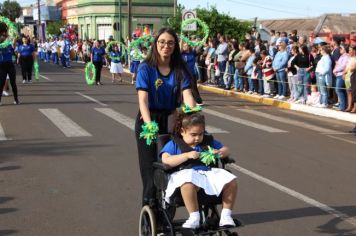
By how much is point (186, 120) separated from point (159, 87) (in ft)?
2.04

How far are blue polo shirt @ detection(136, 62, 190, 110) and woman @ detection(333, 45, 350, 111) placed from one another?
11.2 m

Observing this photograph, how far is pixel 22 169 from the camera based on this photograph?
8258 mm

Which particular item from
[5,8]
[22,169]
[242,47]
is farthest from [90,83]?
[5,8]

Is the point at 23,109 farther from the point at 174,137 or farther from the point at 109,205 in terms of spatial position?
the point at 174,137

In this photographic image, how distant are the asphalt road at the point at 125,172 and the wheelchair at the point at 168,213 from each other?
72 cm

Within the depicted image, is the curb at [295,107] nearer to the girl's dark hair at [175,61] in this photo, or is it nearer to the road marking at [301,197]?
the road marking at [301,197]

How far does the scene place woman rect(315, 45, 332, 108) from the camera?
1619 centimetres

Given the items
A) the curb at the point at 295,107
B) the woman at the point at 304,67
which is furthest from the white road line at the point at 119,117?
the woman at the point at 304,67

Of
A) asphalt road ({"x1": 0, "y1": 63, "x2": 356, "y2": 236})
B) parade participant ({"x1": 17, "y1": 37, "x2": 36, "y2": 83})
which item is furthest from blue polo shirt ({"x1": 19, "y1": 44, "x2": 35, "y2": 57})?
asphalt road ({"x1": 0, "y1": 63, "x2": 356, "y2": 236})

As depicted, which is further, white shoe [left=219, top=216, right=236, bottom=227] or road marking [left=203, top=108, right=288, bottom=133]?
road marking [left=203, top=108, right=288, bottom=133]

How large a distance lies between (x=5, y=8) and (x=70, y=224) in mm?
130680

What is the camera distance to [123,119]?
525 inches

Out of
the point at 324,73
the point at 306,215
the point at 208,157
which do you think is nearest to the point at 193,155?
the point at 208,157

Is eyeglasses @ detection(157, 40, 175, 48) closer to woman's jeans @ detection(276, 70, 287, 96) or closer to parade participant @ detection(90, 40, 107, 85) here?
woman's jeans @ detection(276, 70, 287, 96)
